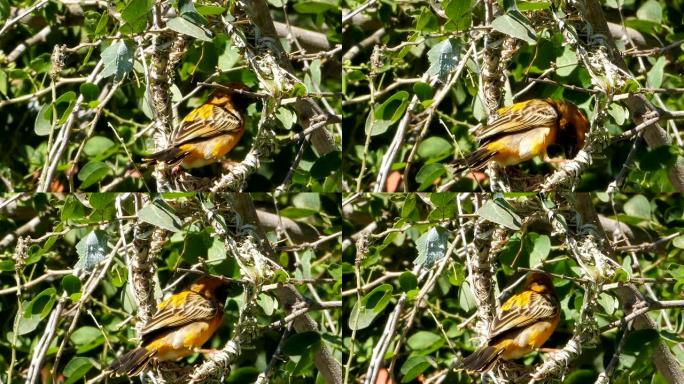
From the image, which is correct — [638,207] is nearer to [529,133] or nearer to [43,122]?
[529,133]

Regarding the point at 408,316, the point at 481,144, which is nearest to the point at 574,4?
the point at 481,144

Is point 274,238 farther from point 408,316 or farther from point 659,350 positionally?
point 659,350

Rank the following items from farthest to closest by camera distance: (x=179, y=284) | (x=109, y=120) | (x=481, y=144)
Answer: (x=109, y=120) < (x=179, y=284) < (x=481, y=144)

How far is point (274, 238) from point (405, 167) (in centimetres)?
44

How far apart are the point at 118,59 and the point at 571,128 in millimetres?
1240

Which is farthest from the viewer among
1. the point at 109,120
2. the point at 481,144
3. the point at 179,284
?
the point at 109,120

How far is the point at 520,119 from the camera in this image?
265 cm

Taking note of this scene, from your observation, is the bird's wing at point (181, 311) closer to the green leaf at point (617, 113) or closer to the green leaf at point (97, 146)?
the green leaf at point (97, 146)

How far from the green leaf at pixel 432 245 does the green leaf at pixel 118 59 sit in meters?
0.94

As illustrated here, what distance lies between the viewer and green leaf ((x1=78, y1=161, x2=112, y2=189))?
3070 mm

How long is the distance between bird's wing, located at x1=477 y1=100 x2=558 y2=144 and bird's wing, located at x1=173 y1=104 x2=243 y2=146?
2.25ft

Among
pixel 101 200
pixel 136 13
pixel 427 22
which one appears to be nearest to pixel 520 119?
pixel 427 22

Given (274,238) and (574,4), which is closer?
(574,4)

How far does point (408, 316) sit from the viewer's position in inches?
116
